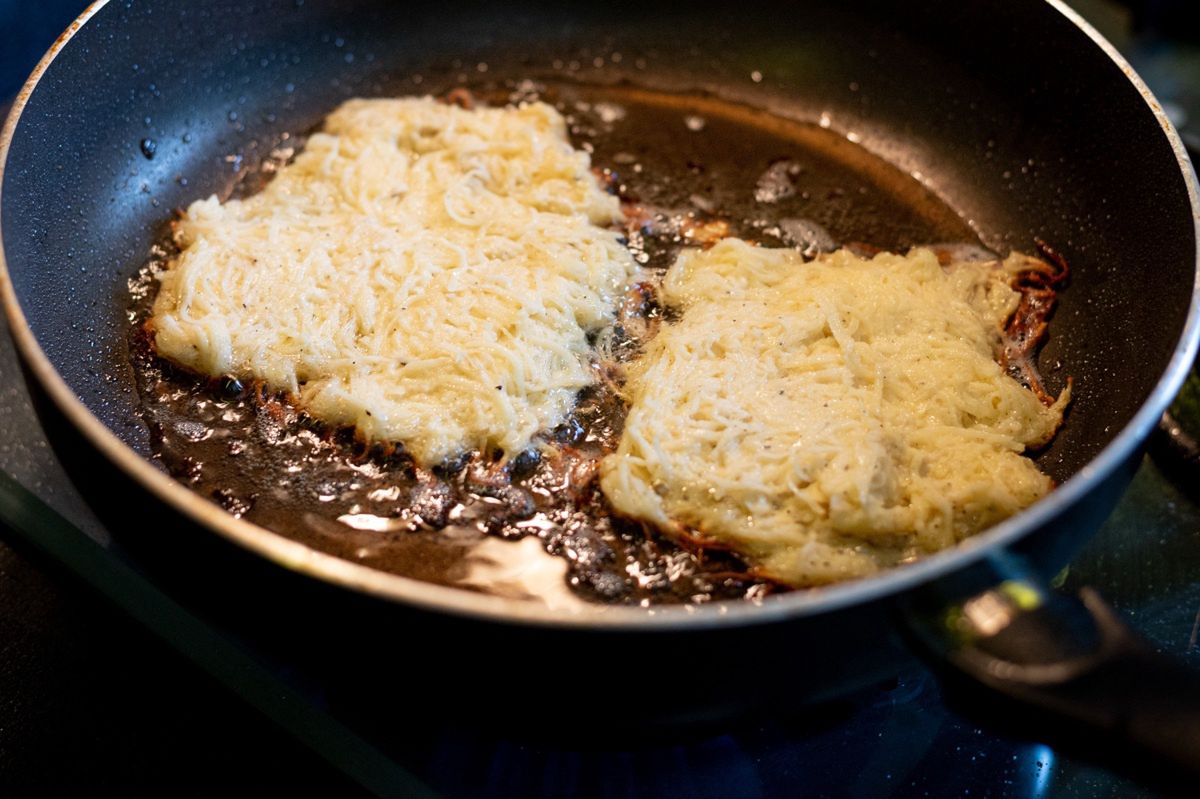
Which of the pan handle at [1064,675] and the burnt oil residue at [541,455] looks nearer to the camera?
the pan handle at [1064,675]

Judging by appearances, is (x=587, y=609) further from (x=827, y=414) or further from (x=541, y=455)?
(x=827, y=414)

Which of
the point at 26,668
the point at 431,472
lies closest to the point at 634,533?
the point at 431,472

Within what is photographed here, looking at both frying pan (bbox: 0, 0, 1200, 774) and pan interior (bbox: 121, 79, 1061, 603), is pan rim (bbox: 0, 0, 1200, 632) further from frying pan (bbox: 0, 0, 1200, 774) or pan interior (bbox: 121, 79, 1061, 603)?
pan interior (bbox: 121, 79, 1061, 603)

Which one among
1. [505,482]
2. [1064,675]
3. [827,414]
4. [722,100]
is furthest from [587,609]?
[722,100]

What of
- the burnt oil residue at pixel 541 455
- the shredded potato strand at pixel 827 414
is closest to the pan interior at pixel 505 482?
the burnt oil residue at pixel 541 455

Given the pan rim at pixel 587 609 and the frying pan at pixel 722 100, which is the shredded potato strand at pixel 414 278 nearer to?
the frying pan at pixel 722 100

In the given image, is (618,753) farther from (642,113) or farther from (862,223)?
(642,113)

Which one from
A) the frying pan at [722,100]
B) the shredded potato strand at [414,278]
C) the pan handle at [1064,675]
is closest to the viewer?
the pan handle at [1064,675]
